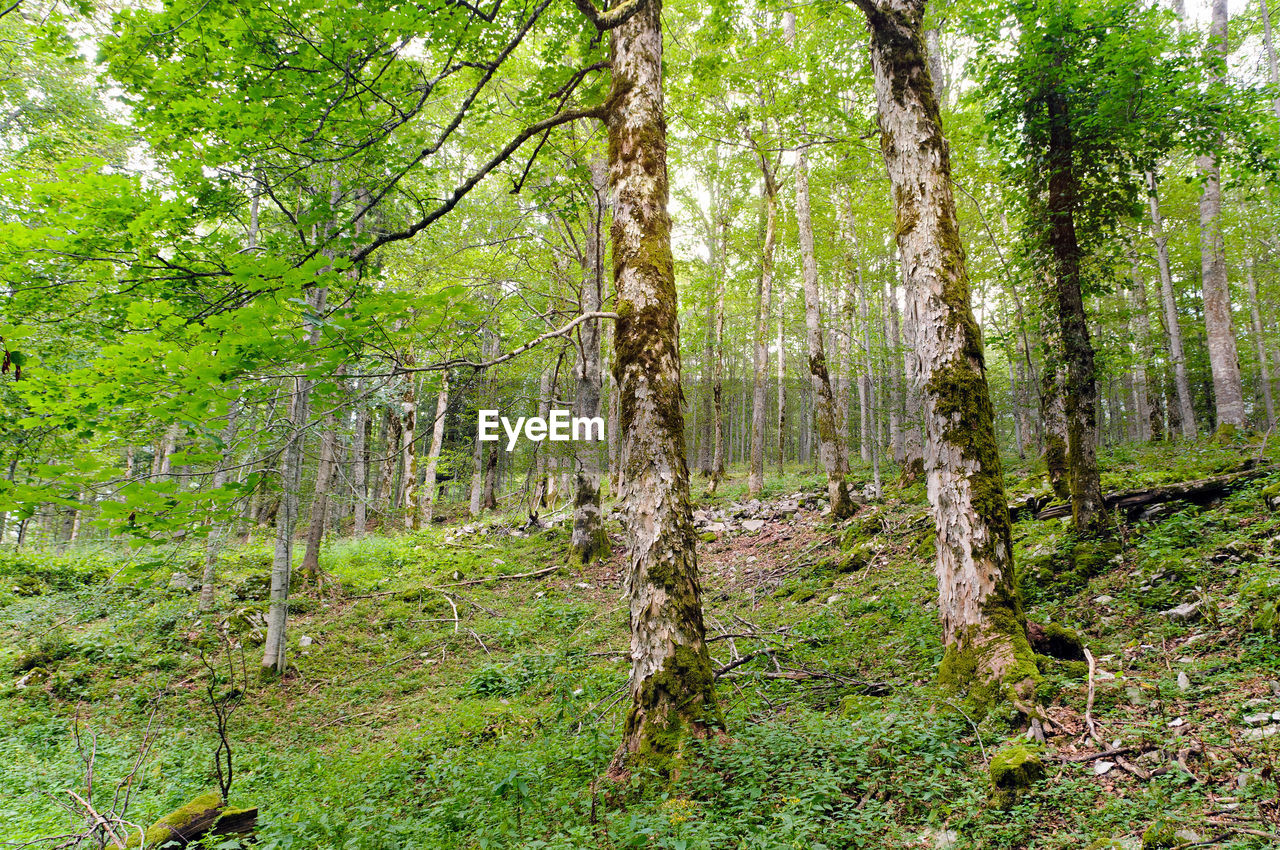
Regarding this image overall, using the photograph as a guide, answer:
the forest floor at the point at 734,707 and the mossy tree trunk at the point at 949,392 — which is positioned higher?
the mossy tree trunk at the point at 949,392

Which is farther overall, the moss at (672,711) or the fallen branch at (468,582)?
the fallen branch at (468,582)

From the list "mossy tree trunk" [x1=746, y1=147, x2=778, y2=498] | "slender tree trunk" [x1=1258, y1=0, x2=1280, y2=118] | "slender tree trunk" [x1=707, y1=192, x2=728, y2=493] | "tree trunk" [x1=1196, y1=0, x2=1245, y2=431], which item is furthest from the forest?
"slender tree trunk" [x1=1258, y1=0, x2=1280, y2=118]

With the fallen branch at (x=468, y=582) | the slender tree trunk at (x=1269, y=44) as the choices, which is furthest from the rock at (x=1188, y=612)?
the slender tree trunk at (x=1269, y=44)

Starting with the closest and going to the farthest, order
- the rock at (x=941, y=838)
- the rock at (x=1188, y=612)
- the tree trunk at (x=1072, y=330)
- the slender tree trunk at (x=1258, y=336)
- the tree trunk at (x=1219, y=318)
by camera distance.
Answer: the rock at (x=941, y=838)
the rock at (x=1188, y=612)
the tree trunk at (x=1072, y=330)
the tree trunk at (x=1219, y=318)
the slender tree trunk at (x=1258, y=336)

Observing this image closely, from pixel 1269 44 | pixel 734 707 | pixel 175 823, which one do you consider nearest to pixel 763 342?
pixel 734 707

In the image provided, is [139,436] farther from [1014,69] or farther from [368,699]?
[1014,69]

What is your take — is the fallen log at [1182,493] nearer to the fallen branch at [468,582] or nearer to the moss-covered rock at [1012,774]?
the moss-covered rock at [1012,774]

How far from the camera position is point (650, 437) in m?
3.59

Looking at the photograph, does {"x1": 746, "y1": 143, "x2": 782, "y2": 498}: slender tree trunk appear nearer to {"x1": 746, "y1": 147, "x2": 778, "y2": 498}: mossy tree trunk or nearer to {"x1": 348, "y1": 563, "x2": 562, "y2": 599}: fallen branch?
{"x1": 746, "y1": 147, "x2": 778, "y2": 498}: mossy tree trunk

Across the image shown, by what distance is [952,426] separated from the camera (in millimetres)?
3922

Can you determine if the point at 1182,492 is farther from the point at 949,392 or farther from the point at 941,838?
the point at 941,838

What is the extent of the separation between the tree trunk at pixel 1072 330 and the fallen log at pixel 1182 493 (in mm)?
475

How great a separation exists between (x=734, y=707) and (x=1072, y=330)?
5667 mm

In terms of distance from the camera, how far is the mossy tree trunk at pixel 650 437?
3332mm
